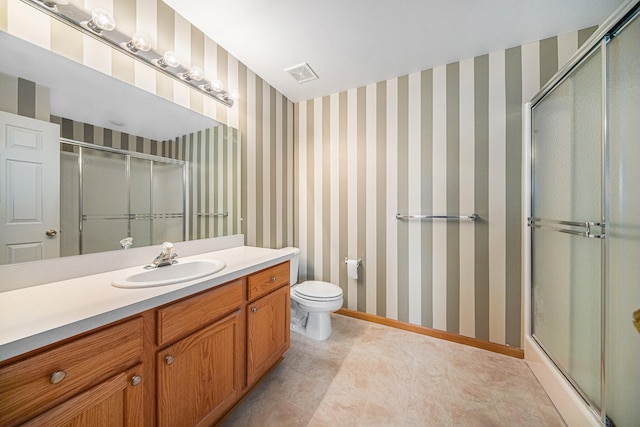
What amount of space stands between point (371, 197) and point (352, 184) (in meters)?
0.24

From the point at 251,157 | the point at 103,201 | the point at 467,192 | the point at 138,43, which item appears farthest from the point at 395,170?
the point at 103,201

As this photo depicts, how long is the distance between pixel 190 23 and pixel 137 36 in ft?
1.60

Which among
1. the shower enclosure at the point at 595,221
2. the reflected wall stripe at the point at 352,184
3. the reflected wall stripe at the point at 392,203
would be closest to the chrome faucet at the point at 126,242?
the reflected wall stripe at the point at 352,184

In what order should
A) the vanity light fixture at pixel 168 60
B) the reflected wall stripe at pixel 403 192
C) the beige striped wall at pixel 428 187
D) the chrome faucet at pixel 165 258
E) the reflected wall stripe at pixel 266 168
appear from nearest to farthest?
the chrome faucet at pixel 165 258 < the vanity light fixture at pixel 168 60 < the beige striped wall at pixel 428 187 < the reflected wall stripe at pixel 403 192 < the reflected wall stripe at pixel 266 168

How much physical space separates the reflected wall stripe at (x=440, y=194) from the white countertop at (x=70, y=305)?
1687 mm

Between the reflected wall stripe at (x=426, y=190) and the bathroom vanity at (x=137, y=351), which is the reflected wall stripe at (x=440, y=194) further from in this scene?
the bathroom vanity at (x=137, y=351)

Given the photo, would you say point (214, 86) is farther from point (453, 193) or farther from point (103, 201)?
point (453, 193)

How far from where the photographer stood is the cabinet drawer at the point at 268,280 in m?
1.31

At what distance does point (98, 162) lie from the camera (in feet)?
3.69

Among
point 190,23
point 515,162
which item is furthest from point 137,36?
point 515,162

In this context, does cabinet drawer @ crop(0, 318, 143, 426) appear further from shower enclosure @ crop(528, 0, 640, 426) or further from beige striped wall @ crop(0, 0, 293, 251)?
shower enclosure @ crop(528, 0, 640, 426)

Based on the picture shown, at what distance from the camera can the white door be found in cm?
88

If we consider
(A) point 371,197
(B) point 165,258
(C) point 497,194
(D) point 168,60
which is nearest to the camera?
(B) point 165,258

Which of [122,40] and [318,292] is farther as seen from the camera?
[318,292]
